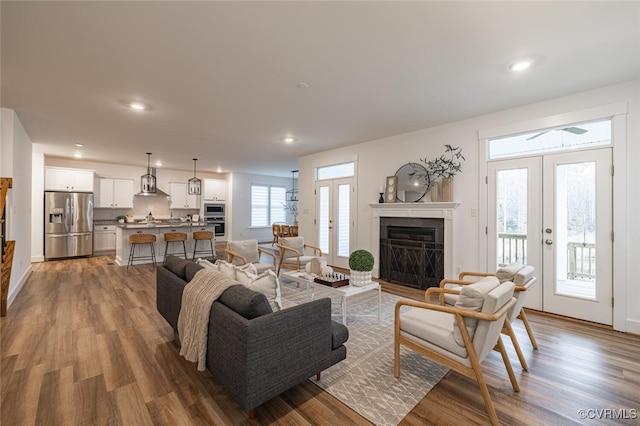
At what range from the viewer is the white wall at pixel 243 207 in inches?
395

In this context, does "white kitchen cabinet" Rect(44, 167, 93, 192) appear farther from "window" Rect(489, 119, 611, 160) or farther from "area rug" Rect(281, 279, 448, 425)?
"window" Rect(489, 119, 611, 160)

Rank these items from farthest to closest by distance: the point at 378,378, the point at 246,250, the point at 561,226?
the point at 246,250, the point at 561,226, the point at 378,378

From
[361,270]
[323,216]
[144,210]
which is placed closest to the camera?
[361,270]

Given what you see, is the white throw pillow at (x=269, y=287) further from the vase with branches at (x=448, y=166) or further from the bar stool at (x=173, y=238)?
the bar stool at (x=173, y=238)

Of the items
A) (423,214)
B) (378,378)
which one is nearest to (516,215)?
(423,214)

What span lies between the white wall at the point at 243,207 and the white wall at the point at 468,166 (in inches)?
154

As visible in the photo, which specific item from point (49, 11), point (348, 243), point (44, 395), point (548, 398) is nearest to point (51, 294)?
point (44, 395)

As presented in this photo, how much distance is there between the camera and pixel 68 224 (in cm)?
684

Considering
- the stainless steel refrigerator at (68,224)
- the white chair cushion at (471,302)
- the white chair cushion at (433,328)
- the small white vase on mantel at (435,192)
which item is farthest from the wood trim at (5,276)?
the small white vase on mantel at (435,192)

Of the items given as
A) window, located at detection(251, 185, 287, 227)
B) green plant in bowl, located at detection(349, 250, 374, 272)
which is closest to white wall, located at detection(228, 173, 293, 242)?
window, located at detection(251, 185, 287, 227)

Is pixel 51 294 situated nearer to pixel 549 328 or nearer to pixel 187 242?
pixel 187 242

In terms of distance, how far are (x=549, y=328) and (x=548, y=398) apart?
59.5 inches

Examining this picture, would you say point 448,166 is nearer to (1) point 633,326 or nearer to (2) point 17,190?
(1) point 633,326

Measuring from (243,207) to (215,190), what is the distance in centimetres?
114
